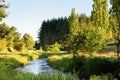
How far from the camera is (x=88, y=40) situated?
5244 cm

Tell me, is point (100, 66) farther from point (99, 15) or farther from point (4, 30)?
point (99, 15)

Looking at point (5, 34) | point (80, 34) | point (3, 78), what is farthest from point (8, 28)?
point (3, 78)

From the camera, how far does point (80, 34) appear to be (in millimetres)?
53500

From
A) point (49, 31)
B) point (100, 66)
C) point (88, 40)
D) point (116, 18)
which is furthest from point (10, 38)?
point (49, 31)

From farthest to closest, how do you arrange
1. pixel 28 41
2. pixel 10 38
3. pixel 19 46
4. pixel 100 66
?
1. pixel 28 41
2. pixel 19 46
3. pixel 10 38
4. pixel 100 66

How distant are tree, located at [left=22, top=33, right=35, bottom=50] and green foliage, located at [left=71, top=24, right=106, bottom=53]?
239 feet

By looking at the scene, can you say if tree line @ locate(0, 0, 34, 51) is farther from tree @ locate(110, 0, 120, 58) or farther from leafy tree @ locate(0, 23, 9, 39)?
tree @ locate(110, 0, 120, 58)

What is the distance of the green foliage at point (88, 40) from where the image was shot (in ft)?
173

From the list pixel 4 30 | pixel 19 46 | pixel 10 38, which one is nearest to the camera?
pixel 4 30

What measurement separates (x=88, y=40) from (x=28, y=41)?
7674cm

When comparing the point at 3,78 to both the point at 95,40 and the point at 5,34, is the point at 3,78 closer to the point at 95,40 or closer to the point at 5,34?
the point at 95,40

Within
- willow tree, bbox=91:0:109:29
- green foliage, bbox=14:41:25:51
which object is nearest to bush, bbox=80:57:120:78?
willow tree, bbox=91:0:109:29

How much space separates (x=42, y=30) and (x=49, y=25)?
15.1 feet

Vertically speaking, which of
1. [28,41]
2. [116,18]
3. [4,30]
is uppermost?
[28,41]
